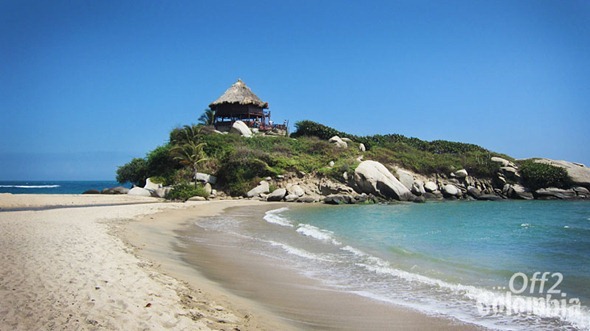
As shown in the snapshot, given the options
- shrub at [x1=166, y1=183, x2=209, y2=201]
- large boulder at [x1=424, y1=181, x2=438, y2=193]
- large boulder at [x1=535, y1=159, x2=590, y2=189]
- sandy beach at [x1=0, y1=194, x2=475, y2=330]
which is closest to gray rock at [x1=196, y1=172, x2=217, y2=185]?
shrub at [x1=166, y1=183, x2=209, y2=201]

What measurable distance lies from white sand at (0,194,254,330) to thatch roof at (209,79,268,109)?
39.2 m

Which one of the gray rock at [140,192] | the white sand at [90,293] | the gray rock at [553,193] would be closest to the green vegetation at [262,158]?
the gray rock at [140,192]

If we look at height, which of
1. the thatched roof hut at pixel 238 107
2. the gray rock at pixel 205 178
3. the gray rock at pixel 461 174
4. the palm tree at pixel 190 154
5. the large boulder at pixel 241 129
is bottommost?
the gray rock at pixel 205 178

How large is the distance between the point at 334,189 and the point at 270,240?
22.2 metres

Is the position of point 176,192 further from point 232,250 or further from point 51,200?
point 232,250

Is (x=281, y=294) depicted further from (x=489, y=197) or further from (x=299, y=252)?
(x=489, y=197)

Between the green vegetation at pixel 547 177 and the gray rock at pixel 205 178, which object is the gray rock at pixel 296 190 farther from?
the green vegetation at pixel 547 177

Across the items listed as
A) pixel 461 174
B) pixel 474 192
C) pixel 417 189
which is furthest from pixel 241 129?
pixel 474 192

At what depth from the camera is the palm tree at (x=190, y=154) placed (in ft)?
108

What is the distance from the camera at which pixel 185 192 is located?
30.6 meters

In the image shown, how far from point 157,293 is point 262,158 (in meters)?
30.8

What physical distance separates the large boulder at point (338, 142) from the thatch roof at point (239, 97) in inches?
426

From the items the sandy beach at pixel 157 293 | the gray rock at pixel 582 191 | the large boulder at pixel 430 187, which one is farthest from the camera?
the large boulder at pixel 430 187

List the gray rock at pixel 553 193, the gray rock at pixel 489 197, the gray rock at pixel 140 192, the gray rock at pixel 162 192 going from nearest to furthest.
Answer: the gray rock at pixel 162 192 < the gray rock at pixel 140 192 < the gray rock at pixel 553 193 < the gray rock at pixel 489 197
